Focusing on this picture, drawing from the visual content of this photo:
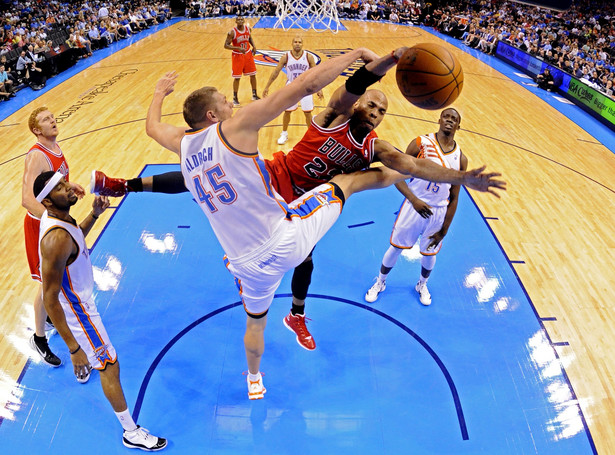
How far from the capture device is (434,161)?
3.81m

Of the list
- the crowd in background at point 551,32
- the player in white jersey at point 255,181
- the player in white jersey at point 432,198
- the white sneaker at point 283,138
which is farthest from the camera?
the crowd in background at point 551,32

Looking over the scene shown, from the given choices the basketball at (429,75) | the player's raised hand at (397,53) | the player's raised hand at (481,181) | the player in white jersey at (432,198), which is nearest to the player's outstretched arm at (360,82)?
the player's raised hand at (397,53)

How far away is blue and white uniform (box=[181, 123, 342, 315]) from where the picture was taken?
7.62 feet

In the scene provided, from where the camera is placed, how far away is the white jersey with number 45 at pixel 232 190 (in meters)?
2.29

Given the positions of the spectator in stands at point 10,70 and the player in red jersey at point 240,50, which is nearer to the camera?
the player in red jersey at point 240,50

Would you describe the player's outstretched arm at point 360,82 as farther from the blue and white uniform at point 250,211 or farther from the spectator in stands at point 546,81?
the spectator in stands at point 546,81

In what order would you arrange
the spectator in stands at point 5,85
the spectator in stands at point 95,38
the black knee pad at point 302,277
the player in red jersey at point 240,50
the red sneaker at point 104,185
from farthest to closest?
1. the spectator in stands at point 95,38
2. the spectator in stands at point 5,85
3. the player in red jersey at point 240,50
4. the black knee pad at point 302,277
5. the red sneaker at point 104,185

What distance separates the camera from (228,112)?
2.54 m

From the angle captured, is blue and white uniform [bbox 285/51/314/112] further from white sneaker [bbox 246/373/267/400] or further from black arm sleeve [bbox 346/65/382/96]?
white sneaker [bbox 246/373/267/400]

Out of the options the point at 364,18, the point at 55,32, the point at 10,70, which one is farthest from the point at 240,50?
the point at 364,18

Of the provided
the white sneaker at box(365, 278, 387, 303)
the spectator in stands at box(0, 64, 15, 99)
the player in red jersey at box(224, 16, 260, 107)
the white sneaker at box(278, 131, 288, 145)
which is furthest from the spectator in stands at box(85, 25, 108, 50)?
the white sneaker at box(365, 278, 387, 303)

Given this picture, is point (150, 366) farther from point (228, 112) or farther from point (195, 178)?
point (228, 112)

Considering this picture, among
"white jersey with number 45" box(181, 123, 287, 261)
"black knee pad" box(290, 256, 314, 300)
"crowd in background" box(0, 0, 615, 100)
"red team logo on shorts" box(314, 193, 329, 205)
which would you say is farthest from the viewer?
"crowd in background" box(0, 0, 615, 100)

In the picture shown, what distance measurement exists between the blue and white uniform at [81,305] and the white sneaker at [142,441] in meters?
0.55
